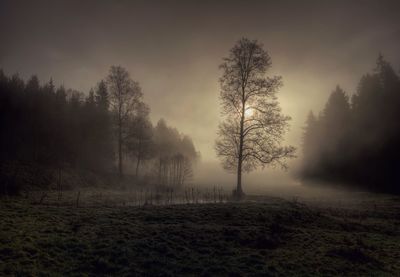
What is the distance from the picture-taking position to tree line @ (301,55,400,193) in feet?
113

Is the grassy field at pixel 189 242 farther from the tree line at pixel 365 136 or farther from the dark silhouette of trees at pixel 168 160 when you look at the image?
the dark silhouette of trees at pixel 168 160

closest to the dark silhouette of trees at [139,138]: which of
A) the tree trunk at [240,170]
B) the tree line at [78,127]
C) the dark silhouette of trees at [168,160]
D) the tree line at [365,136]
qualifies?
the tree line at [78,127]

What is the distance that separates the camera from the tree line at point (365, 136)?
3456 cm

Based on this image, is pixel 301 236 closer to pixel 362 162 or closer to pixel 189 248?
pixel 189 248

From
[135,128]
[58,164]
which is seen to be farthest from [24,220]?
[135,128]

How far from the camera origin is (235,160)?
21.6m

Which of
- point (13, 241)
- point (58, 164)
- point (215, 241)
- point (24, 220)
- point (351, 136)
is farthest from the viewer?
point (351, 136)

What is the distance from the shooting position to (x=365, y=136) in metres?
38.6

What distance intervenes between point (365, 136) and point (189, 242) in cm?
4058

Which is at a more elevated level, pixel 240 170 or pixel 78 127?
pixel 78 127

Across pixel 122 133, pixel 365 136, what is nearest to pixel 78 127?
pixel 122 133

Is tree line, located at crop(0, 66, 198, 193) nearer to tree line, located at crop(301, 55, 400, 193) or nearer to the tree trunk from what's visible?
the tree trunk

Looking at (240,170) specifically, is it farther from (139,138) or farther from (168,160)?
(168,160)

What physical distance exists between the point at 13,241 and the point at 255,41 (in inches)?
864
